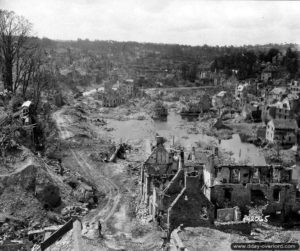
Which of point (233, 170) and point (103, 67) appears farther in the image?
point (103, 67)

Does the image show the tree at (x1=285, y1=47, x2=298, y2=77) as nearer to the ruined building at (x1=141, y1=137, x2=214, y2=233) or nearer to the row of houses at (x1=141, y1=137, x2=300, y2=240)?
the ruined building at (x1=141, y1=137, x2=214, y2=233)

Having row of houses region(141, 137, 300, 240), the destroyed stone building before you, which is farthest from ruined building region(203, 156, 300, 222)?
the destroyed stone building

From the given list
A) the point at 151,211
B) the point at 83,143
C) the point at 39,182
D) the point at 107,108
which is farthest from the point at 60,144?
the point at 107,108

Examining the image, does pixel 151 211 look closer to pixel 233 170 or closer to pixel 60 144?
pixel 233 170

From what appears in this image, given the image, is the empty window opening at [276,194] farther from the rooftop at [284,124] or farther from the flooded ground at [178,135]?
the rooftop at [284,124]

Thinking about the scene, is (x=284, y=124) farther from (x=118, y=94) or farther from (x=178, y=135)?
(x=118, y=94)

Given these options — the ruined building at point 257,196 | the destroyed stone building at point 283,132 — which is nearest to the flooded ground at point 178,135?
the destroyed stone building at point 283,132
